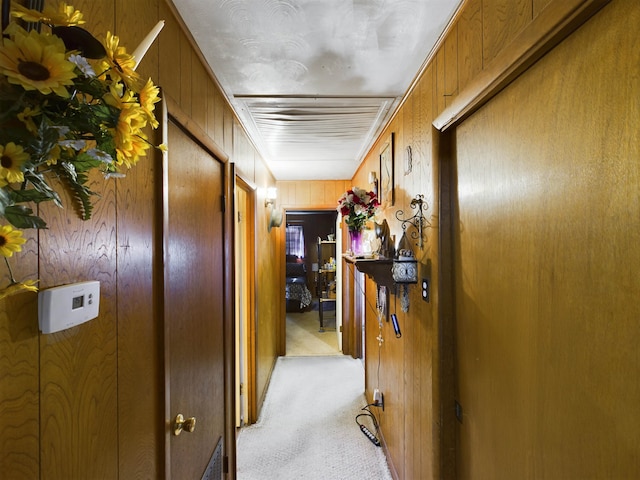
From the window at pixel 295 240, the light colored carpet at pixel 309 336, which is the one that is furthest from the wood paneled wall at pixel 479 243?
the window at pixel 295 240

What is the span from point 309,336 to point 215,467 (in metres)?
3.46

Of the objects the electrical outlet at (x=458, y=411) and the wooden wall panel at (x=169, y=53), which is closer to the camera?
the wooden wall panel at (x=169, y=53)

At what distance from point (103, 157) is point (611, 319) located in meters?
1.02

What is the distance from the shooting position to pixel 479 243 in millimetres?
1021

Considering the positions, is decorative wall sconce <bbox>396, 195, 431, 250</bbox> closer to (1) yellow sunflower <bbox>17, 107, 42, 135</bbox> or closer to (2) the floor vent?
(1) yellow sunflower <bbox>17, 107, 42, 135</bbox>

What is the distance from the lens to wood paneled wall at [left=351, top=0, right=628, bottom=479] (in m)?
0.58

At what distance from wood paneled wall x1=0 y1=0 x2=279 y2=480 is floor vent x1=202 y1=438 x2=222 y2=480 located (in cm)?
57

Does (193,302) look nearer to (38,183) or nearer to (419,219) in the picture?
(38,183)

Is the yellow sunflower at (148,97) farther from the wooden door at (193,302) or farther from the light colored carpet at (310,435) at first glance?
the light colored carpet at (310,435)

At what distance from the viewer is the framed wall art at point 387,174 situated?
203 cm

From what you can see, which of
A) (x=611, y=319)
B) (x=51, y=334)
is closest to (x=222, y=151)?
(x=51, y=334)

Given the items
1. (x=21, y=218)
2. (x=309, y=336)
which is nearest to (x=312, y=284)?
(x=309, y=336)

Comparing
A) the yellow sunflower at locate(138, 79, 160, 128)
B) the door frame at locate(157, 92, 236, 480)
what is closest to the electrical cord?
the door frame at locate(157, 92, 236, 480)

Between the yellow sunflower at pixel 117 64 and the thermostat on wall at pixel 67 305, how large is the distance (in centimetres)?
41
